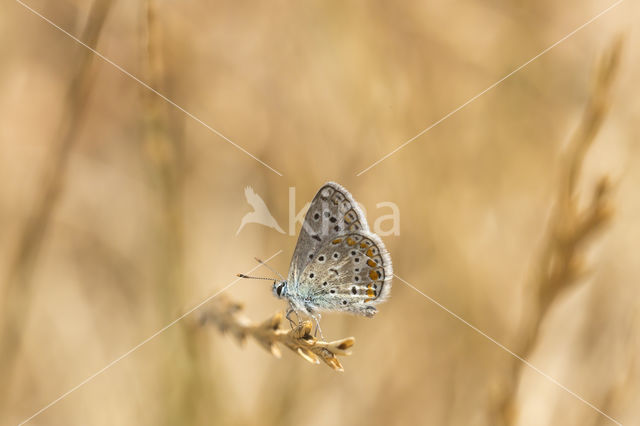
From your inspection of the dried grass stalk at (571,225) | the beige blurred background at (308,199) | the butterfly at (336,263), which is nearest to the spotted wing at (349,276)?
the butterfly at (336,263)

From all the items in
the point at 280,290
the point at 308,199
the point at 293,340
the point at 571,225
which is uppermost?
the point at 571,225

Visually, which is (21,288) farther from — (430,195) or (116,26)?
(116,26)

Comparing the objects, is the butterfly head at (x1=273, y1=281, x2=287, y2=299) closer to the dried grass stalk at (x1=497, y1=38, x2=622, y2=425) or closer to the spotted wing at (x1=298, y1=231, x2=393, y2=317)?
the spotted wing at (x1=298, y1=231, x2=393, y2=317)

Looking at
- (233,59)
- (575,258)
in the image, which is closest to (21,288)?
(575,258)

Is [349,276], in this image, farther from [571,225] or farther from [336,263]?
[571,225]

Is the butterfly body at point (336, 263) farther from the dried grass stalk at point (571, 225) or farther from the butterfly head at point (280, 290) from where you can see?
the dried grass stalk at point (571, 225)

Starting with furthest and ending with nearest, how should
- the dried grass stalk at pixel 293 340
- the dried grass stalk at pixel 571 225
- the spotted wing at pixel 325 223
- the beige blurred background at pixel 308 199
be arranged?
the spotted wing at pixel 325 223
the beige blurred background at pixel 308 199
the dried grass stalk at pixel 571 225
the dried grass stalk at pixel 293 340

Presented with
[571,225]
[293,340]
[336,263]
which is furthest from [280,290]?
[571,225]
